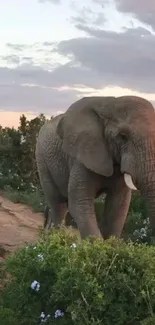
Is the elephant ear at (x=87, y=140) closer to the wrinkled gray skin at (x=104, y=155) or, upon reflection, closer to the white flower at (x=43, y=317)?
the wrinkled gray skin at (x=104, y=155)

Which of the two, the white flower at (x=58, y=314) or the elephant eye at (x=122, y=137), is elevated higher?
the elephant eye at (x=122, y=137)

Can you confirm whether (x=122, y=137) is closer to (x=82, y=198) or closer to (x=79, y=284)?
(x=82, y=198)

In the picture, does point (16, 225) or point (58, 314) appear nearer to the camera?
point (58, 314)

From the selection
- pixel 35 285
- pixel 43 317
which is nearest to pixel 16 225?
pixel 35 285

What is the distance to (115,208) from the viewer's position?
27.8 ft

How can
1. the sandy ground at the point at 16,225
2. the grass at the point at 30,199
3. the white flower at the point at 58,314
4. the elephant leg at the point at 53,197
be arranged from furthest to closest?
1. the grass at the point at 30,199
2. the sandy ground at the point at 16,225
3. the elephant leg at the point at 53,197
4. the white flower at the point at 58,314

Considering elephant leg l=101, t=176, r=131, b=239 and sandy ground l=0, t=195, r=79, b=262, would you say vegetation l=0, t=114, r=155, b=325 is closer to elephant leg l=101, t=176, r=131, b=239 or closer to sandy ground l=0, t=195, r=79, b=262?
elephant leg l=101, t=176, r=131, b=239

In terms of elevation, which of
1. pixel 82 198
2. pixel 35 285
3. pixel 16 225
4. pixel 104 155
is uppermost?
pixel 104 155

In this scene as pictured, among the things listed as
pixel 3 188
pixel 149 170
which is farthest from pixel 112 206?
pixel 3 188

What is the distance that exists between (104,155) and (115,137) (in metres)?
0.29

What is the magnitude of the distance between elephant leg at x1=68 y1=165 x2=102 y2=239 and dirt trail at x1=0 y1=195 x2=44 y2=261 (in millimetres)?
1495

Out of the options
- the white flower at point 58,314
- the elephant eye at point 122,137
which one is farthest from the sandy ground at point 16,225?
the white flower at point 58,314

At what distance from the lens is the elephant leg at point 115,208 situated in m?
8.36

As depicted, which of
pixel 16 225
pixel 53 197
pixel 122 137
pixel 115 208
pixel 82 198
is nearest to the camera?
pixel 122 137
